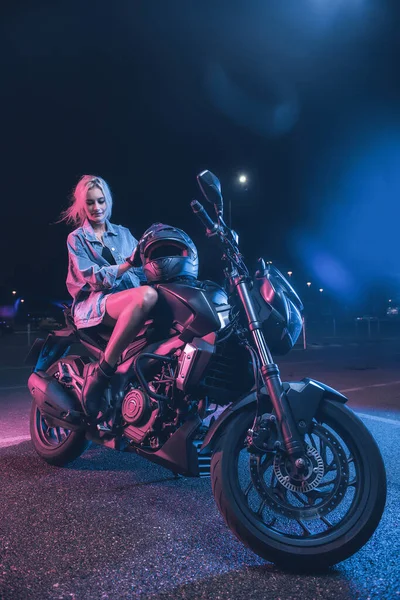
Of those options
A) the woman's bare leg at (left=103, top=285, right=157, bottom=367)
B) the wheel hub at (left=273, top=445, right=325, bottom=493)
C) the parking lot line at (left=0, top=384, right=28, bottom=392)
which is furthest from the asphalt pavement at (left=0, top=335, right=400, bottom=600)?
the parking lot line at (left=0, top=384, right=28, bottom=392)

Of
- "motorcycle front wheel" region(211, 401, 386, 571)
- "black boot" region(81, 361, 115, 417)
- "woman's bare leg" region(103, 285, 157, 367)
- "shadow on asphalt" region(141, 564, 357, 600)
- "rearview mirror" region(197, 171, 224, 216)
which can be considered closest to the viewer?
"shadow on asphalt" region(141, 564, 357, 600)

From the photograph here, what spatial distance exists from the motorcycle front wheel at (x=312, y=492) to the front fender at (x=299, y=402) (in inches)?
1.6

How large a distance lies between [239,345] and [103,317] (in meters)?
1.08

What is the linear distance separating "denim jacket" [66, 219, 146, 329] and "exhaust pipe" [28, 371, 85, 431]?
0.54 m

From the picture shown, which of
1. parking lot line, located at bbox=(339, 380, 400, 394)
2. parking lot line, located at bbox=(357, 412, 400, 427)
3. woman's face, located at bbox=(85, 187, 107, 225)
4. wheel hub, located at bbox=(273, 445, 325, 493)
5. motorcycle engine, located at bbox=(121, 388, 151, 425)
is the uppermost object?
woman's face, located at bbox=(85, 187, 107, 225)

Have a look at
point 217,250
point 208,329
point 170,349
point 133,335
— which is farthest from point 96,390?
point 217,250

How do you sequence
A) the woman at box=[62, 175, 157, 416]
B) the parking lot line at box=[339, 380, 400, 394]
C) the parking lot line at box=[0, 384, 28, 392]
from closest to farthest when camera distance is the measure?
the woman at box=[62, 175, 157, 416] < the parking lot line at box=[339, 380, 400, 394] < the parking lot line at box=[0, 384, 28, 392]

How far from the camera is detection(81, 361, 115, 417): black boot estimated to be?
3498mm

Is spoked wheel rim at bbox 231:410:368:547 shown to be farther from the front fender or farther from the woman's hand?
the woman's hand

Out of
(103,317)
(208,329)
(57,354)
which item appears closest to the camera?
(208,329)

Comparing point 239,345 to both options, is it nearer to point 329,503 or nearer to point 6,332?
point 329,503

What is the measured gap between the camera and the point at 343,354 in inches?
555

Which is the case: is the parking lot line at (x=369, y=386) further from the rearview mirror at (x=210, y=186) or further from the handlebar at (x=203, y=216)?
the rearview mirror at (x=210, y=186)

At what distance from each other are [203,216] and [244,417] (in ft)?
3.64
